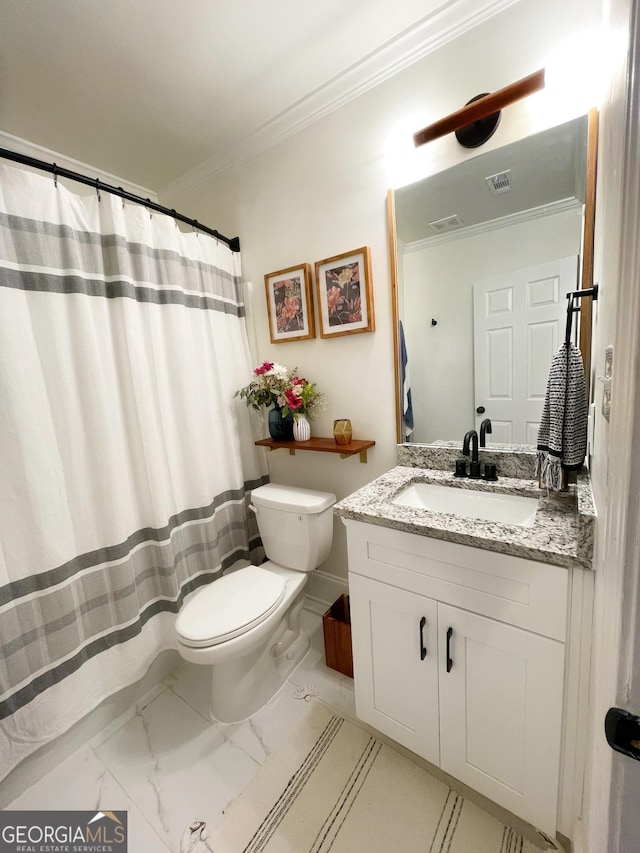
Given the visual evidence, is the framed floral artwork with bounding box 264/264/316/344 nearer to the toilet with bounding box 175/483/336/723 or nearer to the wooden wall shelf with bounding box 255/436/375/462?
the wooden wall shelf with bounding box 255/436/375/462

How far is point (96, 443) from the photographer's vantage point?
1255mm

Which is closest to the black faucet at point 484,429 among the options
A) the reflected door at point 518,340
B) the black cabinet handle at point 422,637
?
the reflected door at point 518,340

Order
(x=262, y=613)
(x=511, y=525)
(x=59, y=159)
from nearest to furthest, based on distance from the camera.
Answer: (x=511, y=525) → (x=262, y=613) → (x=59, y=159)

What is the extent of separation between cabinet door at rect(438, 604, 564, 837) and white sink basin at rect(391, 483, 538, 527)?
35 centimetres

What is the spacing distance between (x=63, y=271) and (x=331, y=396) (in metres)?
1.14

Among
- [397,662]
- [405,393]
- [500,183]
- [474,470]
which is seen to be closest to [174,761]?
[397,662]

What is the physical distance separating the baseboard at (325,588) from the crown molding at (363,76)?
7.17ft

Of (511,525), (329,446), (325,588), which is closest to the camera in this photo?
(511,525)

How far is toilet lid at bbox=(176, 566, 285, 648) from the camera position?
1.23 m

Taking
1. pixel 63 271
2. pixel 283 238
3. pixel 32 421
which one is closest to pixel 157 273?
pixel 63 271

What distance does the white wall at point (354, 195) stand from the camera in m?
1.13

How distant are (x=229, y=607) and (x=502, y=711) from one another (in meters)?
0.94

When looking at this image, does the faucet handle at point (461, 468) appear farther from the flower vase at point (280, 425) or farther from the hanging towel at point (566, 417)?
the flower vase at point (280, 425)

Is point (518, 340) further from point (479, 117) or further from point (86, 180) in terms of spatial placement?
point (86, 180)
